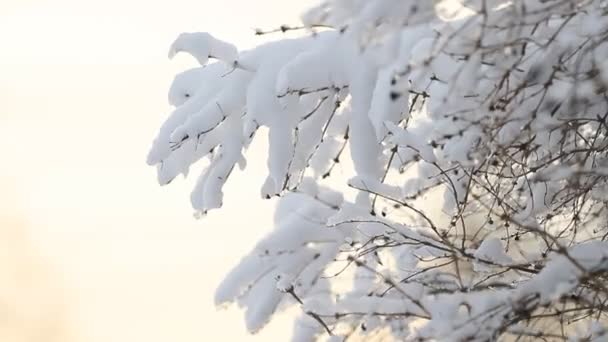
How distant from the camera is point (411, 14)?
2137 mm

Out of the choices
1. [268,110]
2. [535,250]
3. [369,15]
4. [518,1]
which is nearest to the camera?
[369,15]

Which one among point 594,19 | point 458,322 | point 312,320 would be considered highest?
point 594,19

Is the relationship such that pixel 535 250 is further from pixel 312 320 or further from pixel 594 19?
pixel 594 19

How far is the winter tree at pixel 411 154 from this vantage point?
97.0 inches

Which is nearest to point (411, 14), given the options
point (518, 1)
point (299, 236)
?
point (518, 1)

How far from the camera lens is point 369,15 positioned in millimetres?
2131

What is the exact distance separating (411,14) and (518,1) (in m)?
0.35

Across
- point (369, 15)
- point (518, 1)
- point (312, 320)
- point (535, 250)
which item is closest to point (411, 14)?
point (369, 15)

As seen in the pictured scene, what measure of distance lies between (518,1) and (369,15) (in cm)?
43

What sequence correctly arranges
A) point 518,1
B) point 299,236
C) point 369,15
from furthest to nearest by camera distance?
point 299,236 → point 518,1 → point 369,15

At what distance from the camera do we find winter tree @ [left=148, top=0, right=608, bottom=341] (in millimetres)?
2465

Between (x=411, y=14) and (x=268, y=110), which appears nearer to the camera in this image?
(x=411, y=14)

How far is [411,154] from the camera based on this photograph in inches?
133

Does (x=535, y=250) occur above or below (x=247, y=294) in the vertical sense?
above
